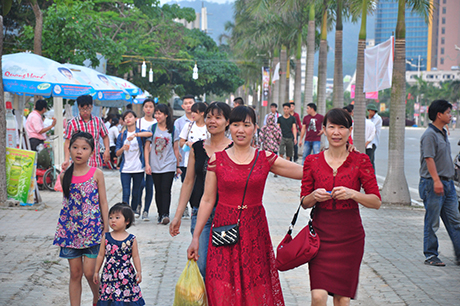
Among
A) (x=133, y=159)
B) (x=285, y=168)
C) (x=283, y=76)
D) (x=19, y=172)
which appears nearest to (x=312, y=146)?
(x=133, y=159)

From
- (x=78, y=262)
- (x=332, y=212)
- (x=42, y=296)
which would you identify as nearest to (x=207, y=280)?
(x=332, y=212)

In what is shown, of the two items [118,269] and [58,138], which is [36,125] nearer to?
[58,138]

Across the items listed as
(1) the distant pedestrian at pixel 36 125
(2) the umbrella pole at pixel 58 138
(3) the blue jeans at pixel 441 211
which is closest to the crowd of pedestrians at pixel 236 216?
(3) the blue jeans at pixel 441 211

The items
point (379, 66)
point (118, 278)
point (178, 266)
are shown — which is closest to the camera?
point (118, 278)

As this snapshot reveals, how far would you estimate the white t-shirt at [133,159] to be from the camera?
9.14 metres

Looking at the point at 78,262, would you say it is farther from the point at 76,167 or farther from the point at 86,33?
the point at 86,33

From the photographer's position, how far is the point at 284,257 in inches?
144

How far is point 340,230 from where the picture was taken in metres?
3.78

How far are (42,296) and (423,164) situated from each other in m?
4.44

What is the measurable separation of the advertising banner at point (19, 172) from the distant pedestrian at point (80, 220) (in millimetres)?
6033

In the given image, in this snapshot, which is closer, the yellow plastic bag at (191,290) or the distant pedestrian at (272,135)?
the yellow plastic bag at (191,290)

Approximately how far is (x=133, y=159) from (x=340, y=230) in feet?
19.3

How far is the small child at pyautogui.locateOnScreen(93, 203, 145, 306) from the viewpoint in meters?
4.11

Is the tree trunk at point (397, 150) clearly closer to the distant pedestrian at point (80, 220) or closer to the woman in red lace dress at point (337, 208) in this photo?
the woman in red lace dress at point (337, 208)
